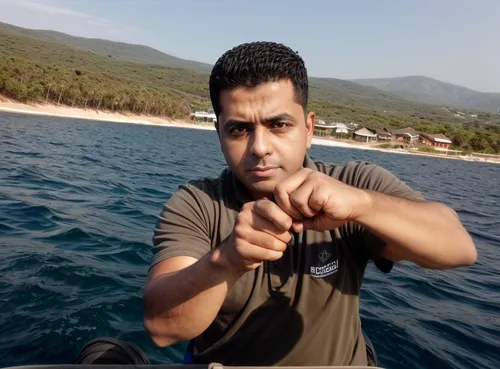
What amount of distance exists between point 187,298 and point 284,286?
631mm

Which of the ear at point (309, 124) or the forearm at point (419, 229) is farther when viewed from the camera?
the ear at point (309, 124)

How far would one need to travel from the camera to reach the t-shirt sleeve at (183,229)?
82.8 inches

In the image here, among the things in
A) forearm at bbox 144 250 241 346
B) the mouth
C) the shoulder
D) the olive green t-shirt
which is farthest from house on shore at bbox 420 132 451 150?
forearm at bbox 144 250 241 346

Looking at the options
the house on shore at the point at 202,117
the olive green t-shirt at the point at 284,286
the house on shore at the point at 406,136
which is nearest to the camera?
the olive green t-shirt at the point at 284,286

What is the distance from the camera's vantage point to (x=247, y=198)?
2336mm

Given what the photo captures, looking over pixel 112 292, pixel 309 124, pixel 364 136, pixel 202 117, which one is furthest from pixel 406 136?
pixel 309 124

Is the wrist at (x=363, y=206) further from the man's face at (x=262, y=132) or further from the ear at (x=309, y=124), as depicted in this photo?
the ear at (x=309, y=124)

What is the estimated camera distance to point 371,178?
2.40 meters

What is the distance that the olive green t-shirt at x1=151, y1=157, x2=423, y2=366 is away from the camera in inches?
87.4

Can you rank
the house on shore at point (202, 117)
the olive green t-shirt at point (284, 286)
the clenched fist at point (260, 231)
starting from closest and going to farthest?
the clenched fist at point (260, 231) < the olive green t-shirt at point (284, 286) < the house on shore at point (202, 117)

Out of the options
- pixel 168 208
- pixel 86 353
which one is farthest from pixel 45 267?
pixel 168 208

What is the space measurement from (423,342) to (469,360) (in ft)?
1.64

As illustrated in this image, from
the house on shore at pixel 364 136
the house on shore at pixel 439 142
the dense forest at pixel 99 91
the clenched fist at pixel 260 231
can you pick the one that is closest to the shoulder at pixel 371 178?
the clenched fist at pixel 260 231

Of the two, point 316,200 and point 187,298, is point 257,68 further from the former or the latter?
point 187,298
